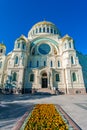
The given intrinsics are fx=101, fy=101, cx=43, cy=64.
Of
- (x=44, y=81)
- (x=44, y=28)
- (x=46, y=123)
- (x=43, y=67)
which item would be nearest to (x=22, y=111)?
(x=46, y=123)

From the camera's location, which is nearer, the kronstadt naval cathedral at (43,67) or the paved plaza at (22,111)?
the paved plaza at (22,111)

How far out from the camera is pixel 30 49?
114 feet

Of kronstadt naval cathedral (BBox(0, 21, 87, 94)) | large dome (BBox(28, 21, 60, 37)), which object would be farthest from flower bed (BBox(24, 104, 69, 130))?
large dome (BBox(28, 21, 60, 37))

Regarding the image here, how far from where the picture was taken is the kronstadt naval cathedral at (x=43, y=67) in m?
27.4

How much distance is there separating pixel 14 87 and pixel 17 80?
201 cm

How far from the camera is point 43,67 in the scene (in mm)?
29656

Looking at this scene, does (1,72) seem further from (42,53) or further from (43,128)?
(43,128)

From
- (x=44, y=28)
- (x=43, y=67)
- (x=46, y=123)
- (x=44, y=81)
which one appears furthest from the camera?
(x=44, y=28)

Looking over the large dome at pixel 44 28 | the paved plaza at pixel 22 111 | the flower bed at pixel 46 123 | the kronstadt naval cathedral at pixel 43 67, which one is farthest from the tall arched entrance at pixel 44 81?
the flower bed at pixel 46 123

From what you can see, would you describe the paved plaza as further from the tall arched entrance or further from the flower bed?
the tall arched entrance

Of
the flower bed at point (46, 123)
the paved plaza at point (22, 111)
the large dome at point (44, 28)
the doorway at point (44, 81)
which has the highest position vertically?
the large dome at point (44, 28)

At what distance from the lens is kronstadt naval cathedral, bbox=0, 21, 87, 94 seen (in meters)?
27.4

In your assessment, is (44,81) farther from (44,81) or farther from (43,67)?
(43,67)

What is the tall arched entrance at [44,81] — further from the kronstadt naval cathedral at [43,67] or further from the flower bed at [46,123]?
the flower bed at [46,123]
